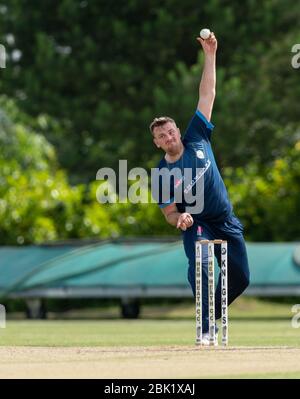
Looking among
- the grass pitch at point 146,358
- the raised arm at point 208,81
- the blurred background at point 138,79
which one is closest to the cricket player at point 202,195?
the raised arm at point 208,81

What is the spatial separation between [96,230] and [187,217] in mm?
16931

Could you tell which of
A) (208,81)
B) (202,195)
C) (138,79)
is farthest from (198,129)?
(138,79)

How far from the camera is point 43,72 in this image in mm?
35281

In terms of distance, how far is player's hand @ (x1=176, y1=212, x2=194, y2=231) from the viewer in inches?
405

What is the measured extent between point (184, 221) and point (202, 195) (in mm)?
394

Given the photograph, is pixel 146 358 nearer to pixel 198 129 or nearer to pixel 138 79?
pixel 198 129

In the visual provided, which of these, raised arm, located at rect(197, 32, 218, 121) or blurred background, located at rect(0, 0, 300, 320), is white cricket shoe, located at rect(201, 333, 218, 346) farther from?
blurred background, located at rect(0, 0, 300, 320)

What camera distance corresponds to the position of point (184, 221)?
33.8 feet

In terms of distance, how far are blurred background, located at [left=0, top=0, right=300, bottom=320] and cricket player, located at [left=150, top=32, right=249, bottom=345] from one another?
778 inches

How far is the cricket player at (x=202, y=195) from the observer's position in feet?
34.5

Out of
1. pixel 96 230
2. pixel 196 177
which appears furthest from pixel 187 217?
pixel 96 230

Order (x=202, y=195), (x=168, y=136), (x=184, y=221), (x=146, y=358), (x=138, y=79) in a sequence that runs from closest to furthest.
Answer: (x=146, y=358) < (x=184, y=221) < (x=168, y=136) < (x=202, y=195) < (x=138, y=79)

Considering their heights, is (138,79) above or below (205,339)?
above

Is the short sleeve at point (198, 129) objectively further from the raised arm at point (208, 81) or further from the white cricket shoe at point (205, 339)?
the white cricket shoe at point (205, 339)
